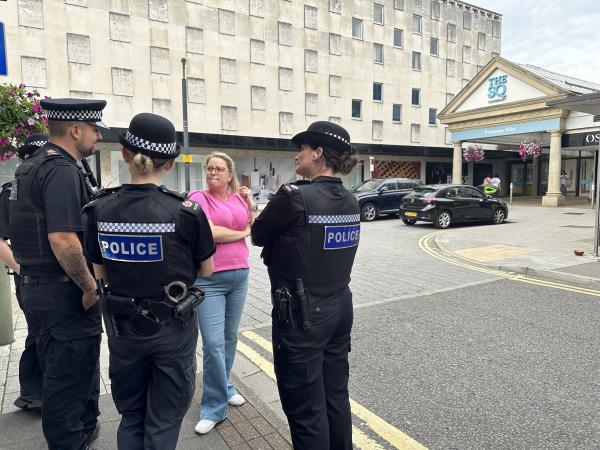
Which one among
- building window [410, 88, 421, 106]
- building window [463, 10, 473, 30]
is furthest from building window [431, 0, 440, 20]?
building window [410, 88, 421, 106]

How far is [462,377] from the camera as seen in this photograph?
155 inches

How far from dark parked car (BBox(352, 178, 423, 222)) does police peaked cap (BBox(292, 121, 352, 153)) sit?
15.4m

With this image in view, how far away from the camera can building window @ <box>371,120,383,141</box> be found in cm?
3488

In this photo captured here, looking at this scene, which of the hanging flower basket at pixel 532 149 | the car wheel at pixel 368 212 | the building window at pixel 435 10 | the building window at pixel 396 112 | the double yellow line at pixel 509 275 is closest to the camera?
the double yellow line at pixel 509 275

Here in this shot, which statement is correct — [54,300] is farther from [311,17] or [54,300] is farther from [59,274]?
[311,17]

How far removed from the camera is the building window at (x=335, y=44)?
3262cm

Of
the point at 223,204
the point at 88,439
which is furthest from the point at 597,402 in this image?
the point at 88,439

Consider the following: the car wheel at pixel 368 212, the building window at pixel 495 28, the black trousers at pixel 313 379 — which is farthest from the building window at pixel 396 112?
the black trousers at pixel 313 379

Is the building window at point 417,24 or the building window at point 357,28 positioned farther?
the building window at point 417,24

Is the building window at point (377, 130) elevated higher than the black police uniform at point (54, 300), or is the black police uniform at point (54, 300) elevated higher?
the building window at point (377, 130)

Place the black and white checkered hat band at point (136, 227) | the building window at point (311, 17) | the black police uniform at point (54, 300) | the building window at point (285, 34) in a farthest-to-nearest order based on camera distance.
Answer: the building window at point (311, 17), the building window at point (285, 34), the black police uniform at point (54, 300), the black and white checkered hat band at point (136, 227)

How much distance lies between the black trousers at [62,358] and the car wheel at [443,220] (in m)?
13.9

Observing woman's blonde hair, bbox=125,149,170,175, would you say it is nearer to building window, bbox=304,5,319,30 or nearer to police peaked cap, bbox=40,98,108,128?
police peaked cap, bbox=40,98,108,128

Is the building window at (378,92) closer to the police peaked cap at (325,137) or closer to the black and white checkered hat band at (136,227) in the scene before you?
the police peaked cap at (325,137)
